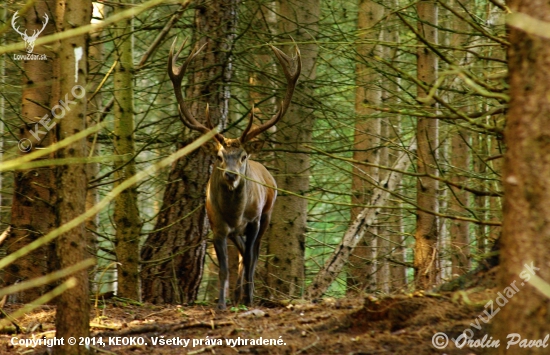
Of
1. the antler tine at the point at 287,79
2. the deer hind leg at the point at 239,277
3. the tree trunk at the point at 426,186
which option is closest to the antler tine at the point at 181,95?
the antler tine at the point at 287,79

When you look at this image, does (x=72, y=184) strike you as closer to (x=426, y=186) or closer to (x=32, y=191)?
(x=32, y=191)

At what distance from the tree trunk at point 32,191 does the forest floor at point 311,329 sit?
2.61ft

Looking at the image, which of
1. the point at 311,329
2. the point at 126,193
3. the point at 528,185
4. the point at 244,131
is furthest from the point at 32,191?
the point at 528,185

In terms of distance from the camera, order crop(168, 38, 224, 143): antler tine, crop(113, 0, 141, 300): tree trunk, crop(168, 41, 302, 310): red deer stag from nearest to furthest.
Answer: crop(113, 0, 141, 300): tree trunk < crop(168, 38, 224, 143): antler tine < crop(168, 41, 302, 310): red deer stag

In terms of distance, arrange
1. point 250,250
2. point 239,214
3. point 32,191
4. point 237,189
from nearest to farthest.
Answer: point 32,191 → point 237,189 → point 239,214 → point 250,250

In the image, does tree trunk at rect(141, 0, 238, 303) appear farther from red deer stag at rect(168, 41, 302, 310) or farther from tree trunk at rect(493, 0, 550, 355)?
tree trunk at rect(493, 0, 550, 355)

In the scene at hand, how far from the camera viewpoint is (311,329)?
555 centimetres

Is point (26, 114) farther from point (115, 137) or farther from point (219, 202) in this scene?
point (219, 202)

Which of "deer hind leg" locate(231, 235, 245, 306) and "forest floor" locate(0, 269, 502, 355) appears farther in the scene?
"deer hind leg" locate(231, 235, 245, 306)

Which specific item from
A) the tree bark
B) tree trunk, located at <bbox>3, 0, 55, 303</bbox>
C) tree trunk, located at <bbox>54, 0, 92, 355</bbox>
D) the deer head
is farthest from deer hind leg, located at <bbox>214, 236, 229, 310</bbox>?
tree trunk, located at <bbox>54, 0, 92, 355</bbox>

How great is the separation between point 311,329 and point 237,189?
12.9 feet

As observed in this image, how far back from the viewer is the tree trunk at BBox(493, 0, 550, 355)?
3.33m

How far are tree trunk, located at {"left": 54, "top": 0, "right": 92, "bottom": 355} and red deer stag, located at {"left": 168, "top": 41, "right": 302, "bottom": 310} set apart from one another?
384 cm

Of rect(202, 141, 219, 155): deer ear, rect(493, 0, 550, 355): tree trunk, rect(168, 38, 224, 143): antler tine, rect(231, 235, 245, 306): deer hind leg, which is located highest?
rect(168, 38, 224, 143): antler tine
